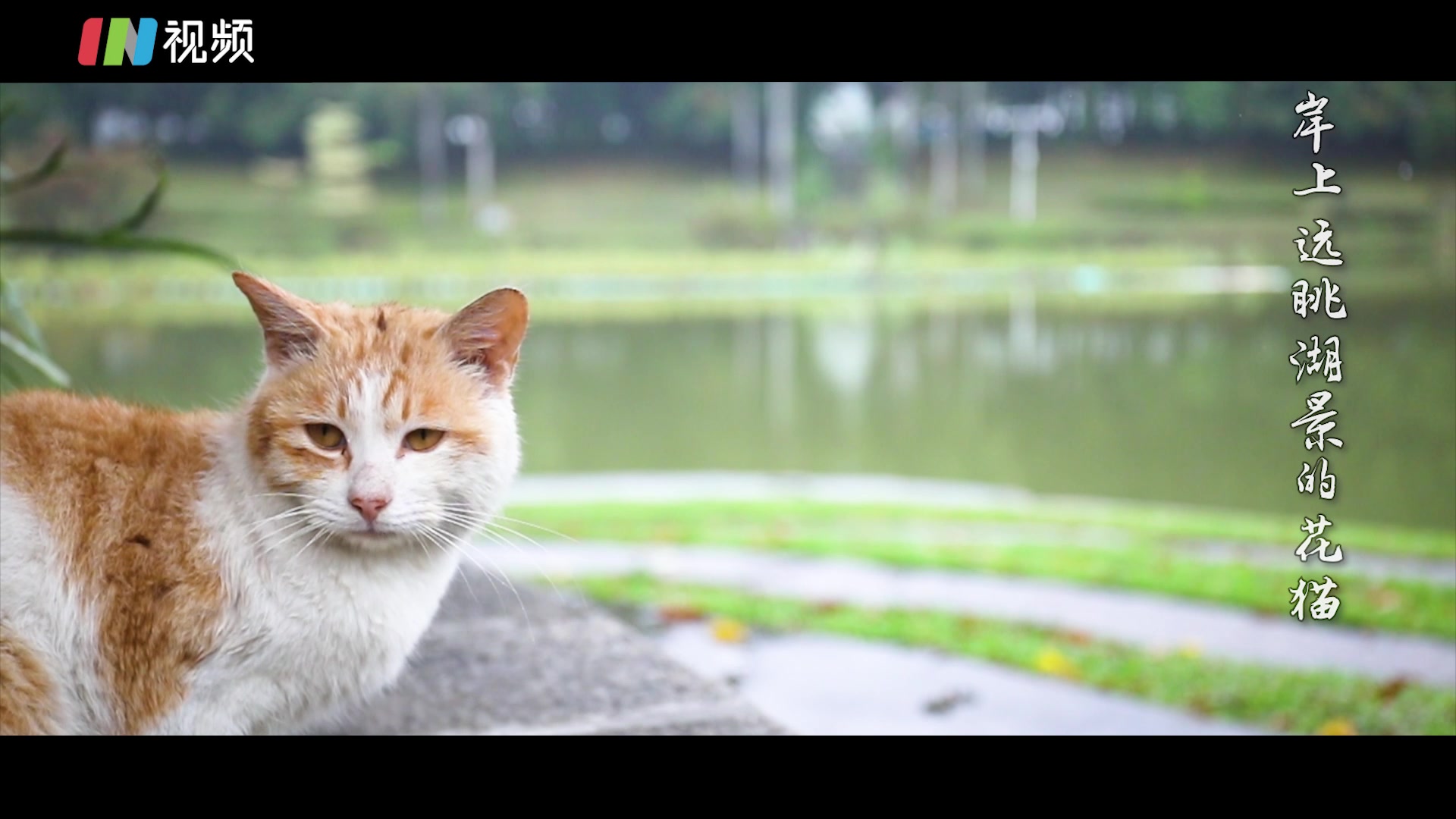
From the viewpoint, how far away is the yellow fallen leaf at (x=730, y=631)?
7.95ft

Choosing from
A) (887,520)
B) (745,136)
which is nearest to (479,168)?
(745,136)

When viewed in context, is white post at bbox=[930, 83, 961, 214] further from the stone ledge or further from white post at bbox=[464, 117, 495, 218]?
the stone ledge

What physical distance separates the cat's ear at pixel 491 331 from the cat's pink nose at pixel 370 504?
138 mm

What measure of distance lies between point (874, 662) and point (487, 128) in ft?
5.85

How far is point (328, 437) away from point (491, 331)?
0.16 metres

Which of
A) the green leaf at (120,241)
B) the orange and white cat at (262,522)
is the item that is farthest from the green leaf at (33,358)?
the orange and white cat at (262,522)

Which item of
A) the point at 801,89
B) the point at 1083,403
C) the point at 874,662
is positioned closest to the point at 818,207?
the point at 801,89

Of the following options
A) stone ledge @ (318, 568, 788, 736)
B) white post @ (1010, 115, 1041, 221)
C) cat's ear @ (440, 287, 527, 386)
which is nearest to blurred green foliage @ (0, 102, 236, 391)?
cat's ear @ (440, 287, 527, 386)

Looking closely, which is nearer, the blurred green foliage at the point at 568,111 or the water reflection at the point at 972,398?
the blurred green foliage at the point at 568,111

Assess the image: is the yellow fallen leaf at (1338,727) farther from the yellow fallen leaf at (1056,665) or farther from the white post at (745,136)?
the white post at (745,136)

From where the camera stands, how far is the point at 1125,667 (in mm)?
2332

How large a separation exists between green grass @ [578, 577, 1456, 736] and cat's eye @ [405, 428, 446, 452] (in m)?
1.58

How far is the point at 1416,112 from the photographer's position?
2.01 m

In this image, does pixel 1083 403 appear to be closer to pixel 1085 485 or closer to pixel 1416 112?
pixel 1085 485
